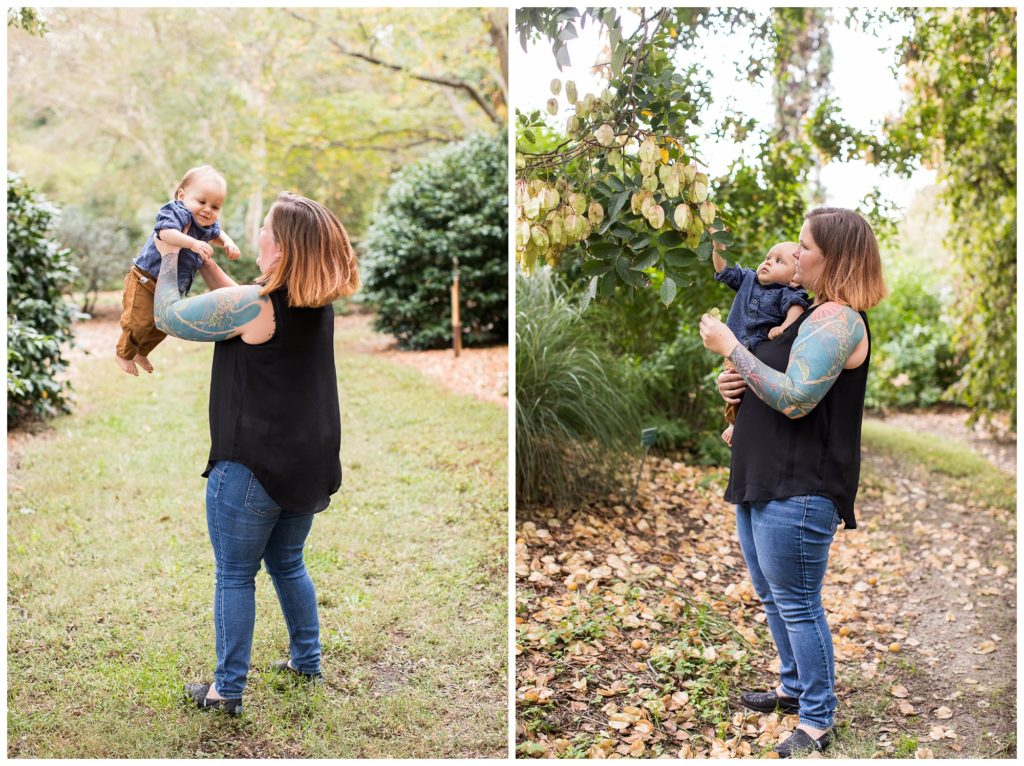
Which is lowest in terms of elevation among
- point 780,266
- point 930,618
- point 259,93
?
point 930,618

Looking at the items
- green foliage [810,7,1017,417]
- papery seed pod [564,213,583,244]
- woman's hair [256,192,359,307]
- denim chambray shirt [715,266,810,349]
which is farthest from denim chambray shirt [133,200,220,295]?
green foliage [810,7,1017,417]

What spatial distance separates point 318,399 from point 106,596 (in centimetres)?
153

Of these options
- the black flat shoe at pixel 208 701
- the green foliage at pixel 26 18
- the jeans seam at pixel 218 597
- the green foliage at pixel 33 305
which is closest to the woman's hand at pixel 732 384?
the jeans seam at pixel 218 597

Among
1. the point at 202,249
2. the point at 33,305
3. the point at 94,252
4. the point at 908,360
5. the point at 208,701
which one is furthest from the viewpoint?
the point at 908,360

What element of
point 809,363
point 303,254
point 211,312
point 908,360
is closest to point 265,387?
point 211,312

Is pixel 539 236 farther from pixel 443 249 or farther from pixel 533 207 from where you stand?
pixel 443 249

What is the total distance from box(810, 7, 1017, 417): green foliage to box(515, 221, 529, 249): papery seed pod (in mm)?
3134

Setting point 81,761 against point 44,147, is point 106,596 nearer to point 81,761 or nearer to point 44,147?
point 81,761

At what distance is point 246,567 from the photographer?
2424 mm

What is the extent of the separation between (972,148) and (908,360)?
326 centimetres

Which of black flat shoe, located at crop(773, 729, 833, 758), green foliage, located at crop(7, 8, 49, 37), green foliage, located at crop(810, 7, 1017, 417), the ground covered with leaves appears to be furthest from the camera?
green foliage, located at crop(810, 7, 1017, 417)

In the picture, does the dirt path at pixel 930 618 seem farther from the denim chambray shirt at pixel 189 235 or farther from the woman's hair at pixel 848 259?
the denim chambray shirt at pixel 189 235

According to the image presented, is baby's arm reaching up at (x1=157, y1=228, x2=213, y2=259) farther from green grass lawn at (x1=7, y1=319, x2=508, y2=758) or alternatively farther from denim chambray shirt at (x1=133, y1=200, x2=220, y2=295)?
green grass lawn at (x1=7, y1=319, x2=508, y2=758)

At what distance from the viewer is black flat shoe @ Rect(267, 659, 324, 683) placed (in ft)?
8.96
